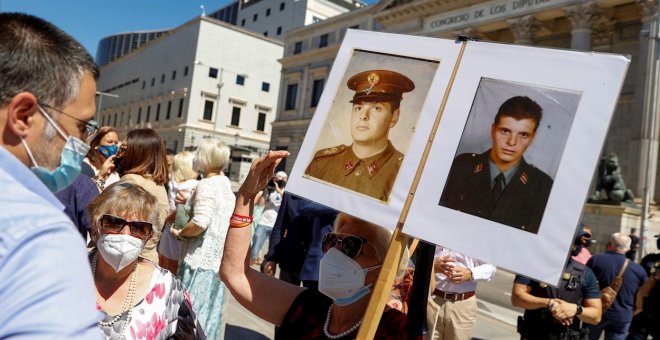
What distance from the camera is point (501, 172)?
5.69 feet

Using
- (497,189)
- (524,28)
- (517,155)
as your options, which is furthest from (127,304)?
(524,28)

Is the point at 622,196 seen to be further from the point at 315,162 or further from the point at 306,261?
the point at 315,162

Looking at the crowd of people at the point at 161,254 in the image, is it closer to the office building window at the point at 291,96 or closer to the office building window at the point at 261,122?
Answer: the office building window at the point at 291,96

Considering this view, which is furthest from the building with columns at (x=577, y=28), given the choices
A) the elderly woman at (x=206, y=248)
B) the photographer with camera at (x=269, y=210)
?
the elderly woman at (x=206, y=248)

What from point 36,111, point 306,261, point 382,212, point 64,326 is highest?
point 36,111

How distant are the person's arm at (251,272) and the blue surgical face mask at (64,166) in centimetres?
90

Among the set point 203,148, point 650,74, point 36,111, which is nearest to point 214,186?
point 203,148

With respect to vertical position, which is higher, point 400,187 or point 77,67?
point 77,67

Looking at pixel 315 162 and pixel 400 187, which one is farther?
pixel 315 162

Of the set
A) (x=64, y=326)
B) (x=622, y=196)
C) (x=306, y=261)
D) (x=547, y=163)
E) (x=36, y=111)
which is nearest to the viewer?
(x=64, y=326)

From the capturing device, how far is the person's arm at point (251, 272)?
220 centimetres

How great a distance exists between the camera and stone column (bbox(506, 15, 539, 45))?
24.0 m

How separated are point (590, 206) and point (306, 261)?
1365 cm

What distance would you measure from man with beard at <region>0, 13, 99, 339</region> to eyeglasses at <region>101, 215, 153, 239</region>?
1026 millimetres
